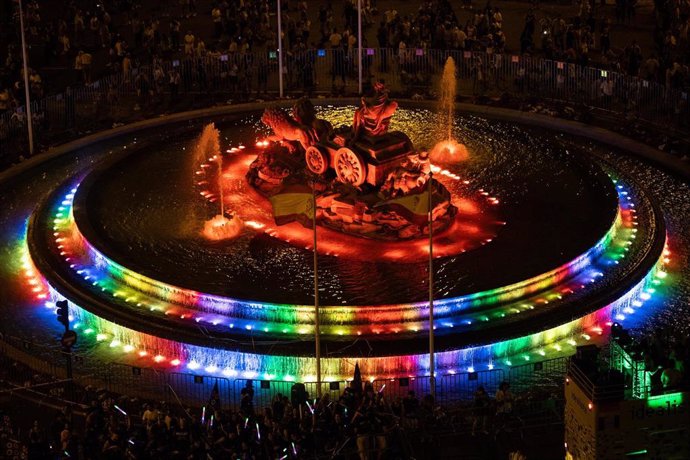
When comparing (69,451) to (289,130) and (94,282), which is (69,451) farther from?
(289,130)

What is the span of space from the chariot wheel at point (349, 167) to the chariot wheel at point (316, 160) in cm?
50

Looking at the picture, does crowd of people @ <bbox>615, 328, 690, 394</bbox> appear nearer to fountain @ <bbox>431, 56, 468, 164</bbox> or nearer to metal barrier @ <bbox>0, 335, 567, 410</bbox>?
metal barrier @ <bbox>0, 335, 567, 410</bbox>

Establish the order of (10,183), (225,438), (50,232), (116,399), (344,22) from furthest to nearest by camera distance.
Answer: (344,22), (10,183), (50,232), (116,399), (225,438)

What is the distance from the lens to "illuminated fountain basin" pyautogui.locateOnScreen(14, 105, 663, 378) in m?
36.6

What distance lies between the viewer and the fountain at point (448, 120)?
5012 centimetres

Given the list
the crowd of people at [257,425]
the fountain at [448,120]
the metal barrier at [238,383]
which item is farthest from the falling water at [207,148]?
the crowd of people at [257,425]

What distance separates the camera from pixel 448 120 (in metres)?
54.9

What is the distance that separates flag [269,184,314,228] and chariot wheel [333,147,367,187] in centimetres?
132

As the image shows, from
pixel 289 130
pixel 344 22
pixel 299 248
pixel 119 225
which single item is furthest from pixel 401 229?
pixel 344 22

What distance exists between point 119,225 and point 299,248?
21.8 feet

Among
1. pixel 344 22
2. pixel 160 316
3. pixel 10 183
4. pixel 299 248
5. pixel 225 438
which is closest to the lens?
pixel 225 438

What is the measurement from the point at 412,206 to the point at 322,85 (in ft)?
70.0

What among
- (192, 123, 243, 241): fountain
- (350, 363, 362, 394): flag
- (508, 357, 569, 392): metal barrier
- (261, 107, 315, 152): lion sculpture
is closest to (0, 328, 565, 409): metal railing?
(508, 357, 569, 392): metal barrier

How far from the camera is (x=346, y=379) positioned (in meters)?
36.1
